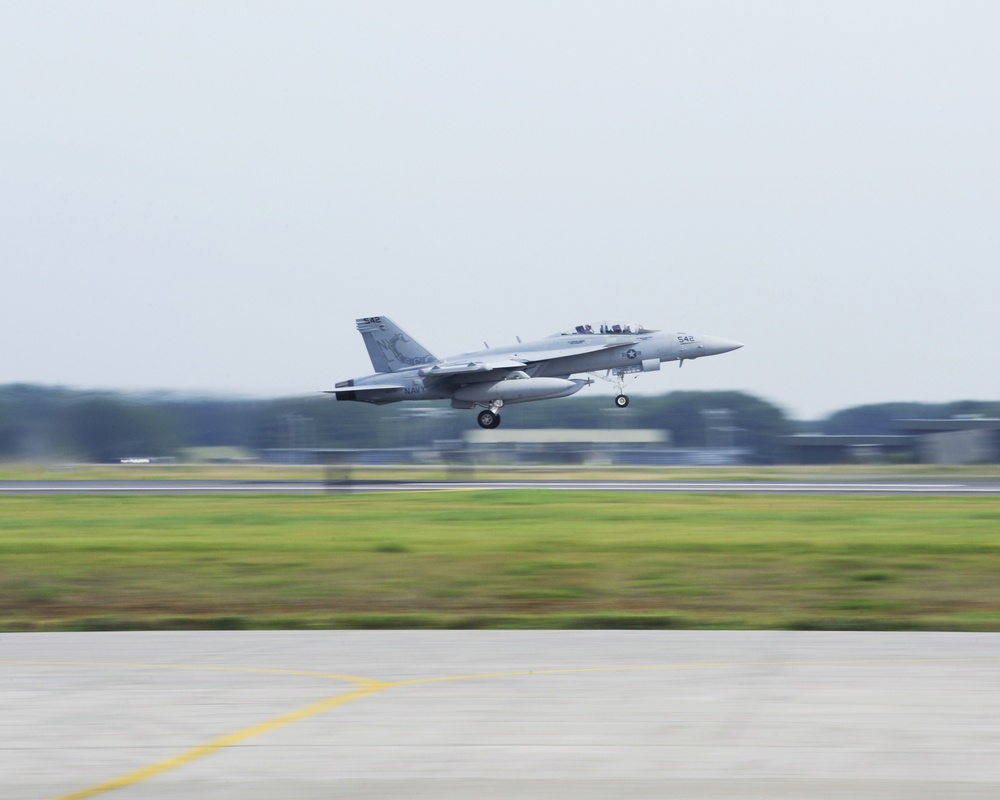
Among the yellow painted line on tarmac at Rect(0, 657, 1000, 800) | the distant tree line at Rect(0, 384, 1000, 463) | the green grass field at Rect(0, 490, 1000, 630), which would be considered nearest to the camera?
the yellow painted line on tarmac at Rect(0, 657, 1000, 800)

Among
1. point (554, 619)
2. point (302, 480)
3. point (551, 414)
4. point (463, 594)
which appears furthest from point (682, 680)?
point (551, 414)

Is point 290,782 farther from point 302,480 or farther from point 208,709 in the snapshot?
point 302,480

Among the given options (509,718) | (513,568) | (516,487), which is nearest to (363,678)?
(509,718)

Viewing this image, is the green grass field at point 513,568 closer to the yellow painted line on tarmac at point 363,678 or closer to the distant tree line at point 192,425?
the yellow painted line on tarmac at point 363,678

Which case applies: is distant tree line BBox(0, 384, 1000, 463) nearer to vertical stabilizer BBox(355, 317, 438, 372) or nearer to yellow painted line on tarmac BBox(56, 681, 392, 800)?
vertical stabilizer BBox(355, 317, 438, 372)

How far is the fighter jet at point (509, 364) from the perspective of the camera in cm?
4875

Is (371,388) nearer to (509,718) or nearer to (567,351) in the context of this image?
(567,351)

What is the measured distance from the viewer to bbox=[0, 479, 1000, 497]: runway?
3952 cm

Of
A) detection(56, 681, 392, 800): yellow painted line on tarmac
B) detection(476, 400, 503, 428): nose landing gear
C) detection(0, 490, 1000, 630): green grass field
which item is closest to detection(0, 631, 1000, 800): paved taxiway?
detection(56, 681, 392, 800): yellow painted line on tarmac

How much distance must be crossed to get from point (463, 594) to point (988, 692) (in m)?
9.78

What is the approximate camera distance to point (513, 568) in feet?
69.1

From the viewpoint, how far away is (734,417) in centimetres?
8594

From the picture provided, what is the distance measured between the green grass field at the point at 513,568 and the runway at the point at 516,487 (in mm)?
6976

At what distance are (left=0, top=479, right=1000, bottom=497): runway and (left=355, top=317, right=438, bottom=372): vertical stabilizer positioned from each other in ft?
19.0
